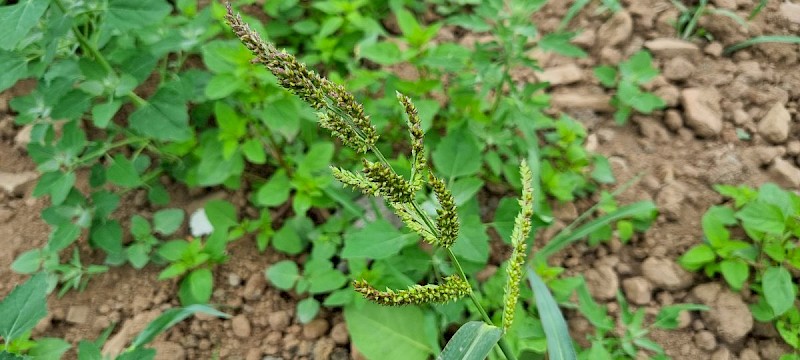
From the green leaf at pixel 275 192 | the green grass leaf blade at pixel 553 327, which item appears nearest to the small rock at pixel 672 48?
the green grass leaf blade at pixel 553 327

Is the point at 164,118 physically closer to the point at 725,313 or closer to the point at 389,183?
the point at 389,183

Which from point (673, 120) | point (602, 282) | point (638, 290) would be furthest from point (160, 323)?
point (673, 120)

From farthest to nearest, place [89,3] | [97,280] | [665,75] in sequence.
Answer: [665,75], [97,280], [89,3]

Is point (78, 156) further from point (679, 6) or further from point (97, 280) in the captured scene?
point (679, 6)

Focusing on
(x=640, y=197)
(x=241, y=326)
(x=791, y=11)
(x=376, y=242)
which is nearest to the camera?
(x=376, y=242)

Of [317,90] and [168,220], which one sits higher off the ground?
[317,90]

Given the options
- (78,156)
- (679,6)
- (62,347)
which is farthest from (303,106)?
(679,6)
